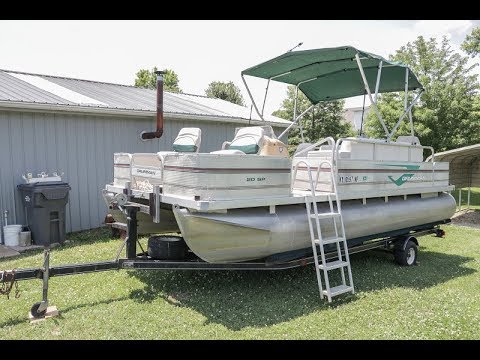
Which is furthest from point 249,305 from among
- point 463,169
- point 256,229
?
point 463,169

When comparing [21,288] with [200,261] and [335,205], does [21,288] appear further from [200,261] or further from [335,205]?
[335,205]

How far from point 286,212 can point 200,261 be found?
1.25 meters

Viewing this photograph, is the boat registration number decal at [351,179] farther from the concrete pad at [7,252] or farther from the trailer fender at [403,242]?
the concrete pad at [7,252]

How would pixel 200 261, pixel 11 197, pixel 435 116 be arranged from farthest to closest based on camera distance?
pixel 435 116
pixel 11 197
pixel 200 261

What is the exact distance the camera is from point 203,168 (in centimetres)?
480

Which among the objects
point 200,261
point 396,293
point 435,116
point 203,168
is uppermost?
point 435,116

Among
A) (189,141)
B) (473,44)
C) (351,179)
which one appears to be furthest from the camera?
(473,44)

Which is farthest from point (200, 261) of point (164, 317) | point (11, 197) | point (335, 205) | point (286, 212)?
point (11, 197)

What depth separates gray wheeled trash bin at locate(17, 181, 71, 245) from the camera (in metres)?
8.18

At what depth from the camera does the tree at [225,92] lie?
44.5m

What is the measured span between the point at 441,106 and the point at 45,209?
14.9 metres

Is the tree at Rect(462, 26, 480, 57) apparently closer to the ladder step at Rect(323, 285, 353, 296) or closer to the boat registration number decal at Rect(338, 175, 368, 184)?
the boat registration number decal at Rect(338, 175, 368, 184)

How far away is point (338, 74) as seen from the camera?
8.09 meters

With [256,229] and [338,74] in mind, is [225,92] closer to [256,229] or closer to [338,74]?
[338,74]
